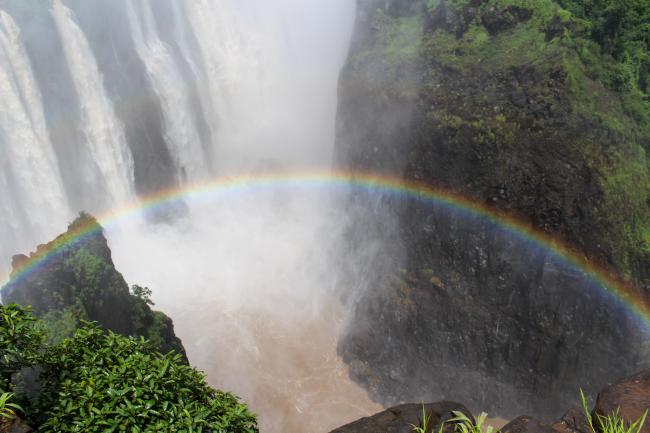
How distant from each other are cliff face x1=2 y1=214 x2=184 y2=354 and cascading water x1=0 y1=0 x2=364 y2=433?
605cm

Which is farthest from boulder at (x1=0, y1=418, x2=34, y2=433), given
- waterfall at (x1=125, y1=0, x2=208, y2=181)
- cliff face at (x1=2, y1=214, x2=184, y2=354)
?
waterfall at (x1=125, y1=0, x2=208, y2=181)

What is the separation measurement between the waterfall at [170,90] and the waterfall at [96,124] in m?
3.14

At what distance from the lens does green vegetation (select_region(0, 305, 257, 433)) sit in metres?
5.93

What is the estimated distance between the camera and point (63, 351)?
676 centimetres

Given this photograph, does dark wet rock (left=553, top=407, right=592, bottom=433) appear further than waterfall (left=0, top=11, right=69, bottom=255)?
No

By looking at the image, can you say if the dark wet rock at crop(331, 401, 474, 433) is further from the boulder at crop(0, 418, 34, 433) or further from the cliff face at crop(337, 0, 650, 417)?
the cliff face at crop(337, 0, 650, 417)

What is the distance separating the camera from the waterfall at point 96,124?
20891mm

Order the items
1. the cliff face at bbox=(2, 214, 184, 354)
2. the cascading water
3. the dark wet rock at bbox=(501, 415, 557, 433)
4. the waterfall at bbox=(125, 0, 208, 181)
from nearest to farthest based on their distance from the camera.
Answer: the dark wet rock at bbox=(501, 415, 557, 433) < the cliff face at bbox=(2, 214, 184, 354) < the cascading water < the waterfall at bbox=(125, 0, 208, 181)

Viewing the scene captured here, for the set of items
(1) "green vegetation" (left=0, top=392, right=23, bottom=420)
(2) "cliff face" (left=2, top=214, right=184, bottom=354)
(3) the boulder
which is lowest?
(2) "cliff face" (left=2, top=214, right=184, bottom=354)

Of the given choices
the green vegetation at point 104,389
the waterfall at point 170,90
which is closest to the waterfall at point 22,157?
the waterfall at point 170,90

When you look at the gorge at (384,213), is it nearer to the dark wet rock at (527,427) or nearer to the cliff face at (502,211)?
the cliff face at (502,211)

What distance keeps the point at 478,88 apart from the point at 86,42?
16597 mm

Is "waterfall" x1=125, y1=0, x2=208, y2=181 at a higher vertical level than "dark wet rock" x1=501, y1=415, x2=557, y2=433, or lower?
higher

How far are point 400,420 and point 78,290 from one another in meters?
8.65
